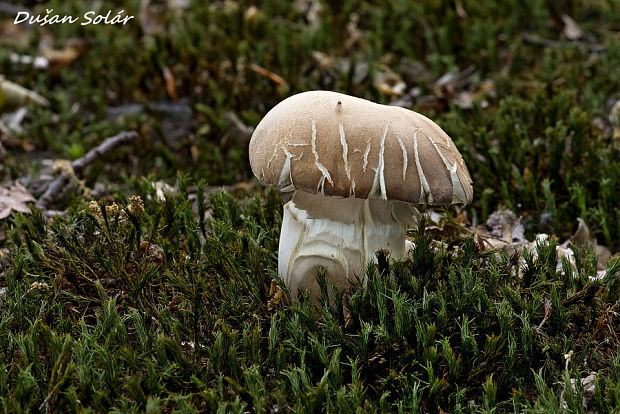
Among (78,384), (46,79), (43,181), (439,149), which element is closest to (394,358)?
(439,149)

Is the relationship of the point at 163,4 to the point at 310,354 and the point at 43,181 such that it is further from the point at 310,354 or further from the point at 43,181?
the point at 310,354

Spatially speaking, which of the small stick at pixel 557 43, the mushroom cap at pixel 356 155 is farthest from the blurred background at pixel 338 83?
the mushroom cap at pixel 356 155

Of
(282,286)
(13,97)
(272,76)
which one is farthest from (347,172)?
(13,97)

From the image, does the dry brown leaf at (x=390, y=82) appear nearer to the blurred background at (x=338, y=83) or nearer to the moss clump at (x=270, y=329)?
the blurred background at (x=338, y=83)

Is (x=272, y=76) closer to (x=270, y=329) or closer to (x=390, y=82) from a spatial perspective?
(x=390, y=82)

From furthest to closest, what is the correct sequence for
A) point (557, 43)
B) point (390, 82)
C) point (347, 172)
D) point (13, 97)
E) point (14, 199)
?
1. point (557, 43)
2. point (390, 82)
3. point (13, 97)
4. point (14, 199)
5. point (347, 172)

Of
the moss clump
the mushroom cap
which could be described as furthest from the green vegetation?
the mushroom cap
